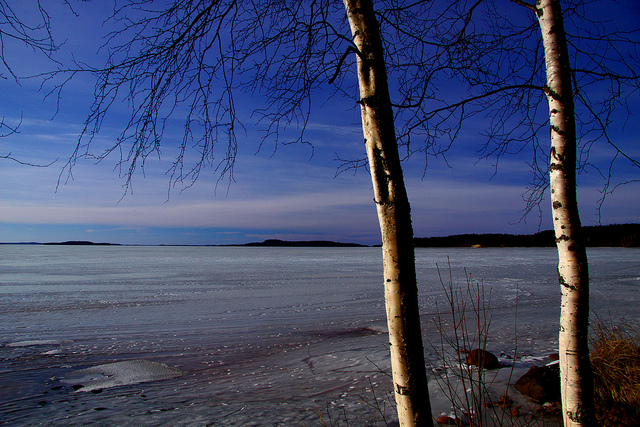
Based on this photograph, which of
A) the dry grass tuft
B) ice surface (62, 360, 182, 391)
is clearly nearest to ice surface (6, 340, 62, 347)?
ice surface (62, 360, 182, 391)

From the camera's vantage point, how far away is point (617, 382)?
4039mm

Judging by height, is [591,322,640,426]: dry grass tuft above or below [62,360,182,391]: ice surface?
above

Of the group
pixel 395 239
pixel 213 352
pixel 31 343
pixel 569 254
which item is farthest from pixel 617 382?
pixel 31 343

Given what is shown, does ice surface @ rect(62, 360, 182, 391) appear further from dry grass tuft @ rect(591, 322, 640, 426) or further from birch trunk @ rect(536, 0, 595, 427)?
dry grass tuft @ rect(591, 322, 640, 426)

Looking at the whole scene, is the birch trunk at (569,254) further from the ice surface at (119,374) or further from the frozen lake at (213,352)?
the ice surface at (119,374)

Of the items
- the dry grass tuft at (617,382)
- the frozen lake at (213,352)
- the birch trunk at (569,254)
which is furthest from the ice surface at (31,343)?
the dry grass tuft at (617,382)

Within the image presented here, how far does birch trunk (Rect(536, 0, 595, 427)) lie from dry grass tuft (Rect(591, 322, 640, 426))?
115cm

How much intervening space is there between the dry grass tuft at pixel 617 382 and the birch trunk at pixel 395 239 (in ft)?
8.31

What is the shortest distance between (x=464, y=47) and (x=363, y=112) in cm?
216

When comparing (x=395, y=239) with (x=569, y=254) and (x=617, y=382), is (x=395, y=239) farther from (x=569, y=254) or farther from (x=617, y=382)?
(x=617, y=382)

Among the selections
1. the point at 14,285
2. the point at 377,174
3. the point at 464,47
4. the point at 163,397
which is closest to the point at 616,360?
the point at 464,47

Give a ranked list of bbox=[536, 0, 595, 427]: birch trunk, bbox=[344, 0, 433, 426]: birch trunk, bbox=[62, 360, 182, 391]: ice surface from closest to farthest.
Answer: bbox=[344, 0, 433, 426]: birch trunk, bbox=[536, 0, 595, 427]: birch trunk, bbox=[62, 360, 182, 391]: ice surface

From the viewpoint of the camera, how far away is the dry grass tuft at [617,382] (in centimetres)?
352

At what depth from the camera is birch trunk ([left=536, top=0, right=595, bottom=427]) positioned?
8.77ft
